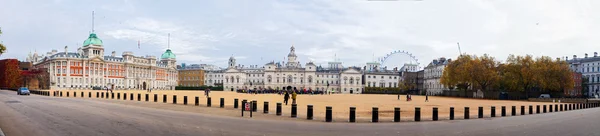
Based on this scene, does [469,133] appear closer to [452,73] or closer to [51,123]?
[51,123]

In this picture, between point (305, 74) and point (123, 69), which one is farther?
point (305, 74)

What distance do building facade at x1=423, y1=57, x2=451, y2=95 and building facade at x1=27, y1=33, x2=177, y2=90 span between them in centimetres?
11100

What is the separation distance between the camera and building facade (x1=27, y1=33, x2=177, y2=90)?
501 feet

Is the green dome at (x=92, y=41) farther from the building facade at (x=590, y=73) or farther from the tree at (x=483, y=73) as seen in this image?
the building facade at (x=590, y=73)

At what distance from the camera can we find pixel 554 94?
10075 cm

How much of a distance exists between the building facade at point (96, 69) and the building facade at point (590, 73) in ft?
499

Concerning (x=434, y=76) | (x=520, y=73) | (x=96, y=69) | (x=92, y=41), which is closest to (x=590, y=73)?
(x=434, y=76)

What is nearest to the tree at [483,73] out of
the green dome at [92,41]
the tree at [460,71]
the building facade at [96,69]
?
the tree at [460,71]

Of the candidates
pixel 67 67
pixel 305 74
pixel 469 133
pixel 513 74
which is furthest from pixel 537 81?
pixel 67 67

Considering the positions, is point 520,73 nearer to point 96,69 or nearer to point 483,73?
point 483,73

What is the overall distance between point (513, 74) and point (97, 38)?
143752 millimetres

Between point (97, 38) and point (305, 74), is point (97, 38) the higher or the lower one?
the higher one

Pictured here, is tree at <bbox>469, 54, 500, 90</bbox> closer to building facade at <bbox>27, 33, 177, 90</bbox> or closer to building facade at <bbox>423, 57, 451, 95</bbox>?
building facade at <bbox>423, 57, 451, 95</bbox>

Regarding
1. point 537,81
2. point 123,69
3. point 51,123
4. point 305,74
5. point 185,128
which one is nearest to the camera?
point 185,128
